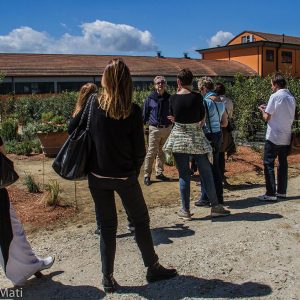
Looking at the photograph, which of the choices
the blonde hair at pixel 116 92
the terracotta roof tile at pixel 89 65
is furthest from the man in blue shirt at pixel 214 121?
the terracotta roof tile at pixel 89 65

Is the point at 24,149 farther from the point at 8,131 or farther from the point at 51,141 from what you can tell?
the point at 8,131

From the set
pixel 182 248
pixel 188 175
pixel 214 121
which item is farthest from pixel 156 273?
pixel 214 121

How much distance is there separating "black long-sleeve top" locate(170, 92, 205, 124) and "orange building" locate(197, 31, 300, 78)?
40.0m

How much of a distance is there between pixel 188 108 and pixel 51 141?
20.4 ft

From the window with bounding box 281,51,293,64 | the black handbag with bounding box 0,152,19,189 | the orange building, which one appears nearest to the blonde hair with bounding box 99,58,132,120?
the black handbag with bounding box 0,152,19,189

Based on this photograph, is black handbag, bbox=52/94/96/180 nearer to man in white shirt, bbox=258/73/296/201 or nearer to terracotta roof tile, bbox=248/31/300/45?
man in white shirt, bbox=258/73/296/201

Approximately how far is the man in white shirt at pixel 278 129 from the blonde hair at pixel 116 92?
138 inches

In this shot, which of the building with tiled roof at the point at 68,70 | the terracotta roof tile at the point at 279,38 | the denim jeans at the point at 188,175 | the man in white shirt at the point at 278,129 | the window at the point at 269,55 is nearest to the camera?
the denim jeans at the point at 188,175

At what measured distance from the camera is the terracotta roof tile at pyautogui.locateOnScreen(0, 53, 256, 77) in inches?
1288

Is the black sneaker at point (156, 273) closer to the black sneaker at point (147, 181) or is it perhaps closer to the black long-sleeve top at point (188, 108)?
the black long-sleeve top at point (188, 108)

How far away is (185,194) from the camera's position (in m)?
5.89

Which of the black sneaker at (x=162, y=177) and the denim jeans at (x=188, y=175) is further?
the black sneaker at (x=162, y=177)

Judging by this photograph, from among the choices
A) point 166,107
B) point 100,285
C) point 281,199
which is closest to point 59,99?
point 166,107

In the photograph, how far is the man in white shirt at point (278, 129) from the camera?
6.59 meters
